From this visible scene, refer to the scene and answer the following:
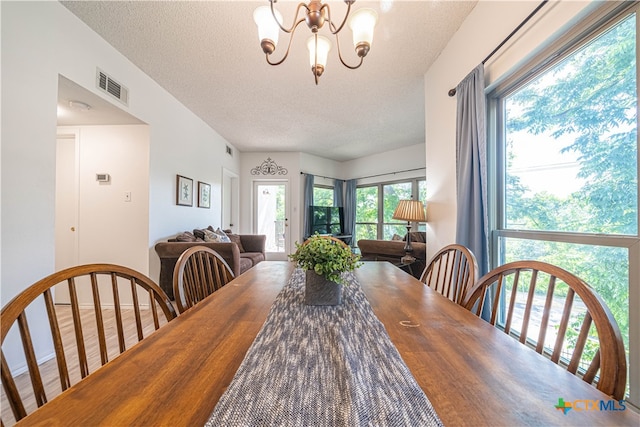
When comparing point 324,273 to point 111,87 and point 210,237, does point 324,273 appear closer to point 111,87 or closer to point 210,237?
point 111,87

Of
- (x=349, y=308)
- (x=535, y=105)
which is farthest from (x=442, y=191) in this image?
(x=349, y=308)

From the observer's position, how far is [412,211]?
2.83 m

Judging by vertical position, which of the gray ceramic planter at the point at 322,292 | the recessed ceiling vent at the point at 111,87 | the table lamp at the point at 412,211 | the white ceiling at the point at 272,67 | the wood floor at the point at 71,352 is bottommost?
the wood floor at the point at 71,352

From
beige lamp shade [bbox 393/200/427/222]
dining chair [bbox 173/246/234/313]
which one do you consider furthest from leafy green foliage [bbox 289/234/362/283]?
beige lamp shade [bbox 393/200/427/222]

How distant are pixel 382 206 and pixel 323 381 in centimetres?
578

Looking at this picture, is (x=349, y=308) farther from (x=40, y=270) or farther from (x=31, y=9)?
(x=31, y=9)

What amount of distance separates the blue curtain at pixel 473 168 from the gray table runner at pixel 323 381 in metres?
1.43

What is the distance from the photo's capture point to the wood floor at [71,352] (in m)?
1.47

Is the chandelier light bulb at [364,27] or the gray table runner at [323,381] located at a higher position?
the chandelier light bulb at [364,27]

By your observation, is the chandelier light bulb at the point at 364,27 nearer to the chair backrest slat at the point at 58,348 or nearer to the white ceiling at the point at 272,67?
the white ceiling at the point at 272,67

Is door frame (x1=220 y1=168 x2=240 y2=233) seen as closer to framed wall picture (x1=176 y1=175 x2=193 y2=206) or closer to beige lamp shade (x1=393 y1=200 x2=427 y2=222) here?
framed wall picture (x1=176 y1=175 x2=193 y2=206)

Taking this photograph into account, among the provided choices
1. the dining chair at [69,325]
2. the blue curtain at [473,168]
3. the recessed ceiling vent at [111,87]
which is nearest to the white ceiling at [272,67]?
the recessed ceiling vent at [111,87]

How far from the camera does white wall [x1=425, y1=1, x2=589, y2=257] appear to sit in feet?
4.56

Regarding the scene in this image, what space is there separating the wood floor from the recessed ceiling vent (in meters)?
2.10
